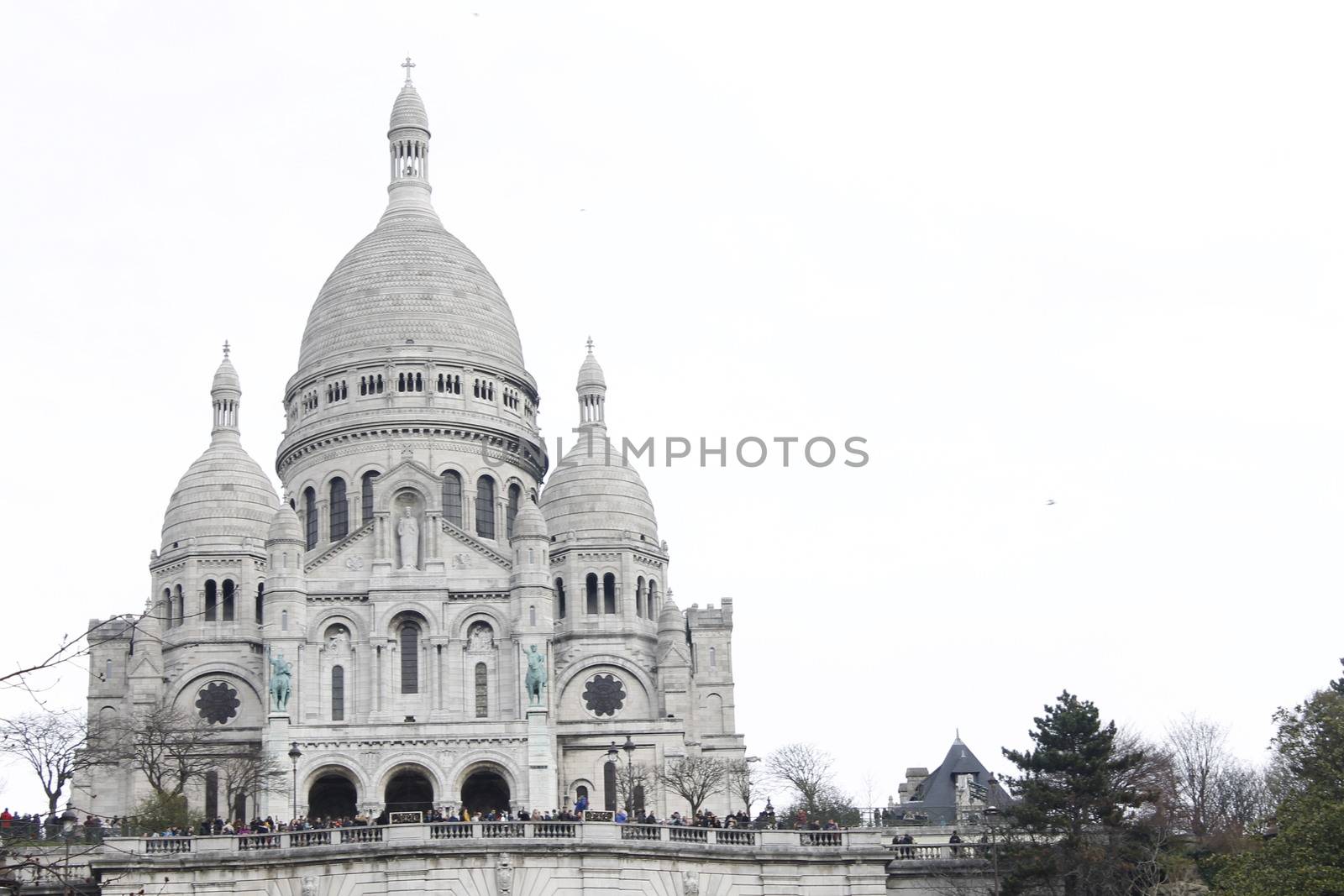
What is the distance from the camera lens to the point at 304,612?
9025 centimetres

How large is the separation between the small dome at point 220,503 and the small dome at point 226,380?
307 centimetres

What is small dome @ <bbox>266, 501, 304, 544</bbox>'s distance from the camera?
90750 millimetres

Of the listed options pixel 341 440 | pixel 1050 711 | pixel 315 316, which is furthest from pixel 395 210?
pixel 1050 711

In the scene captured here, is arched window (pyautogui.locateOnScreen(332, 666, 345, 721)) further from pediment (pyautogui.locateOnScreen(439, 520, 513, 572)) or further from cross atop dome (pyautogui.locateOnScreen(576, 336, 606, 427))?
cross atop dome (pyautogui.locateOnScreen(576, 336, 606, 427))

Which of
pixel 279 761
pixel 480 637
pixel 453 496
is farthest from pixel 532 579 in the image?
pixel 279 761

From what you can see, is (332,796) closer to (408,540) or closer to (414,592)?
(414,592)

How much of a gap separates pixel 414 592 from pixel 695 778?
13.8 meters

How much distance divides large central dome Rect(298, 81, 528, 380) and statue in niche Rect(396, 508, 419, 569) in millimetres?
11575

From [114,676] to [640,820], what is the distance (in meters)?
48.6

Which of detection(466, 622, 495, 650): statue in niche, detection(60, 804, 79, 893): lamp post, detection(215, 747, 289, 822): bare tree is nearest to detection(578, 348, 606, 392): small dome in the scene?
detection(466, 622, 495, 650): statue in niche

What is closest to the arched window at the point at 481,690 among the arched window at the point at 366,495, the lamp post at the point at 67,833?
the arched window at the point at 366,495

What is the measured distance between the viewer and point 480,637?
91.9 meters

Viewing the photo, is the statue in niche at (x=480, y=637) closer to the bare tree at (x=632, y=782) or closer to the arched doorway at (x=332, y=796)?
the bare tree at (x=632, y=782)

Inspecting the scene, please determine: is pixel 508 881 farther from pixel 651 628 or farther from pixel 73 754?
pixel 651 628
